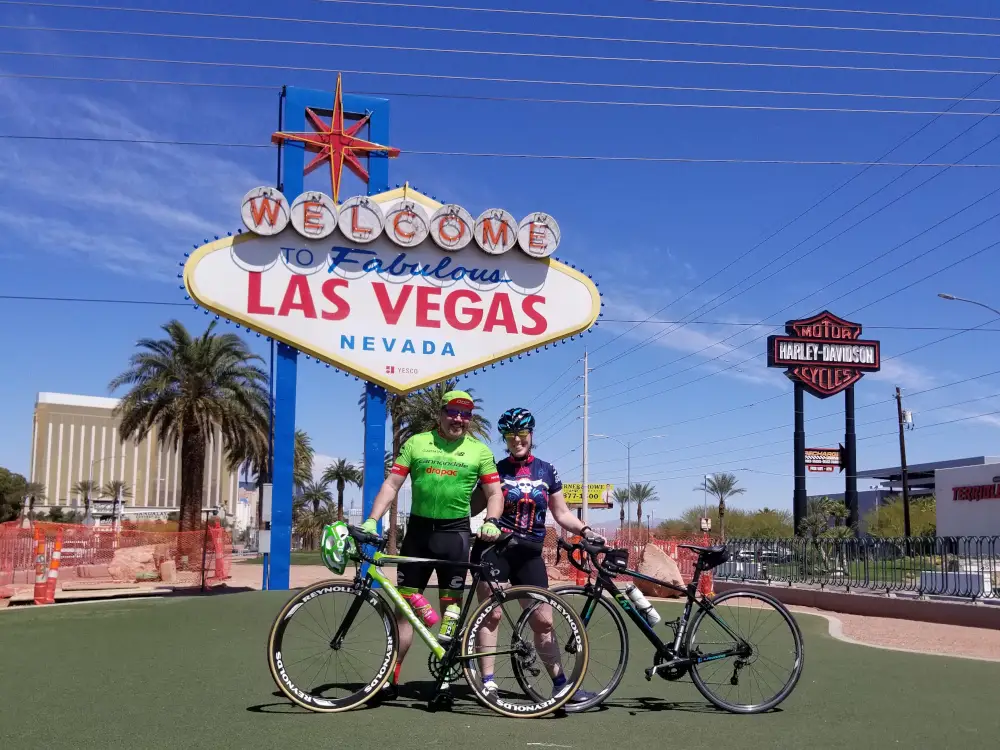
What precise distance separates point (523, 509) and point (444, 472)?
1.89 ft

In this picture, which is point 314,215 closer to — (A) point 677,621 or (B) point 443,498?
(B) point 443,498

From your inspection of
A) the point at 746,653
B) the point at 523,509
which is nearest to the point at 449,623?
the point at 523,509

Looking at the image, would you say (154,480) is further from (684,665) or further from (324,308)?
(684,665)

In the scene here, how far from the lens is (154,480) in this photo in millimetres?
187250

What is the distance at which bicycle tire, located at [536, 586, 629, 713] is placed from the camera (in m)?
5.75

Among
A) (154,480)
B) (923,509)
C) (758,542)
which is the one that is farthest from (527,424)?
(154,480)

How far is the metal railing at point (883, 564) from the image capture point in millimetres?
15453

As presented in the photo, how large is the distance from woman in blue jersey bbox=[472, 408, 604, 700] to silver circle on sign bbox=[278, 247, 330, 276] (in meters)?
14.1

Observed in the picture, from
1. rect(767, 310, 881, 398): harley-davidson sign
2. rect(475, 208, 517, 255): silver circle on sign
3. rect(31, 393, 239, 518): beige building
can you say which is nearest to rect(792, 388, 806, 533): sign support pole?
rect(767, 310, 881, 398): harley-davidson sign

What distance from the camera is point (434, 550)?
19.1 ft

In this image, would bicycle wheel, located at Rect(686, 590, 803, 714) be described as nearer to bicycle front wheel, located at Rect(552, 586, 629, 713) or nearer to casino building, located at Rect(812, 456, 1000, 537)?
bicycle front wheel, located at Rect(552, 586, 629, 713)

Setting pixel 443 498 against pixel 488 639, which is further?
pixel 443 498

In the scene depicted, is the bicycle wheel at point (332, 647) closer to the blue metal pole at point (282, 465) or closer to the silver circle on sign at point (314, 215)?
the blue metal pole at point (282, 465)

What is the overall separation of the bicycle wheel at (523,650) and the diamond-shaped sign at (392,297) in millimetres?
14303
